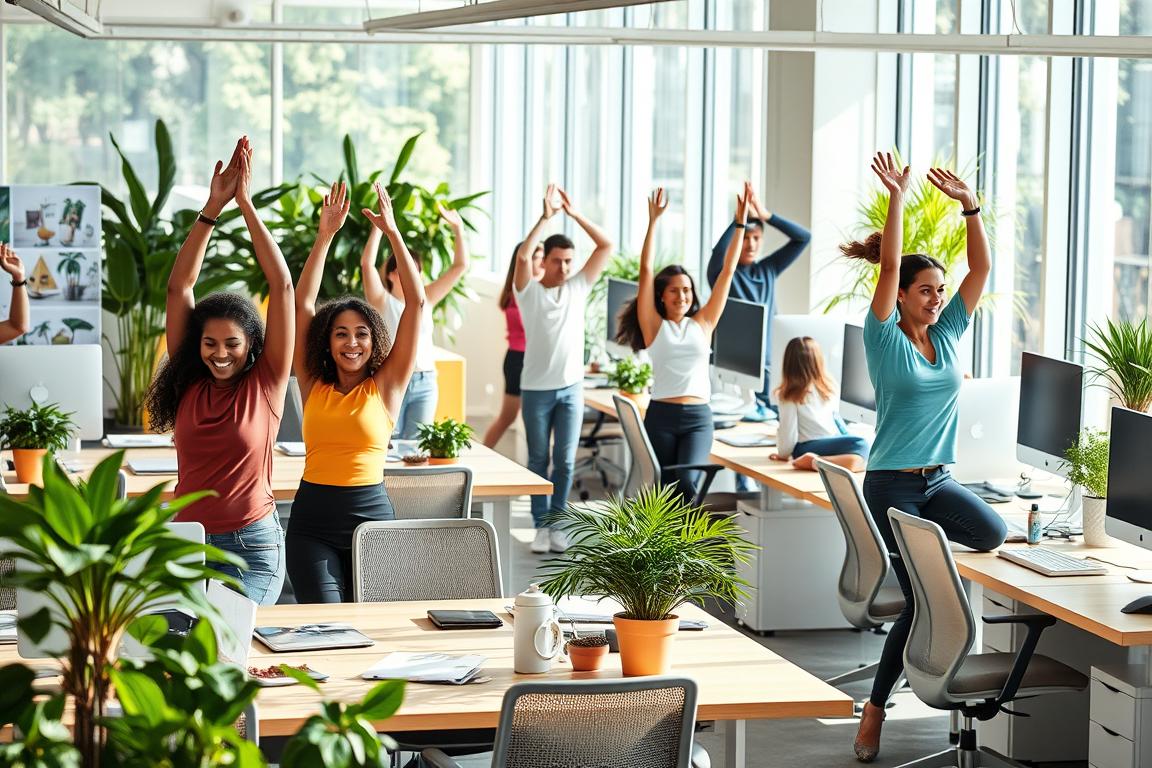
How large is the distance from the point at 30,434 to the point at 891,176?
3236 mm

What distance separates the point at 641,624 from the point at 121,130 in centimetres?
1064

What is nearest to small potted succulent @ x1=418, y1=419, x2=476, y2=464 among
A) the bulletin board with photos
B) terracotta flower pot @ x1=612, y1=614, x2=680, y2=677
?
terracotta flower pot @ x1=612, y1=614, x2=680, y2=677

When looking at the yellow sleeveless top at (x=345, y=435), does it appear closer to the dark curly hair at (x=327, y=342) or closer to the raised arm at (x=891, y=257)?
the dark curly hair at (x=327, y=342)

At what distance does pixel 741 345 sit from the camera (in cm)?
779

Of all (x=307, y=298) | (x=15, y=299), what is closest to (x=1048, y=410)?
(x=307, y=298)

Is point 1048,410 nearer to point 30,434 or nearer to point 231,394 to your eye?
point 231,394

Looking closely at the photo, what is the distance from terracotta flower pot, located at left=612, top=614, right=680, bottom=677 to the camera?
3223 millimetres

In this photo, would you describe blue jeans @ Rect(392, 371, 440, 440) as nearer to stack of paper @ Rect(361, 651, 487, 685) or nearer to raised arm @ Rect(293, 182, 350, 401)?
raised arm @ Rect(293, 182, 350, 401)

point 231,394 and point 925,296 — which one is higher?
point 925,296

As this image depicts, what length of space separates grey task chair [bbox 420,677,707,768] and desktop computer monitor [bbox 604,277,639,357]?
659 cm

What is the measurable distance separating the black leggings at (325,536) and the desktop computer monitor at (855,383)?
276cm

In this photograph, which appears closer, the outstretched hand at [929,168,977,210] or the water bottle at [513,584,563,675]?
the water bottle at [513,584,563,675]

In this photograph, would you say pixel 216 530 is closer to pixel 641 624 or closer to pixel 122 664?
pixel 641 624

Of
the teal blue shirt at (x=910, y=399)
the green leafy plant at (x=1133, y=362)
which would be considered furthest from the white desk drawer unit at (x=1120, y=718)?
the green leafy plant at (x=1133, y=362)
